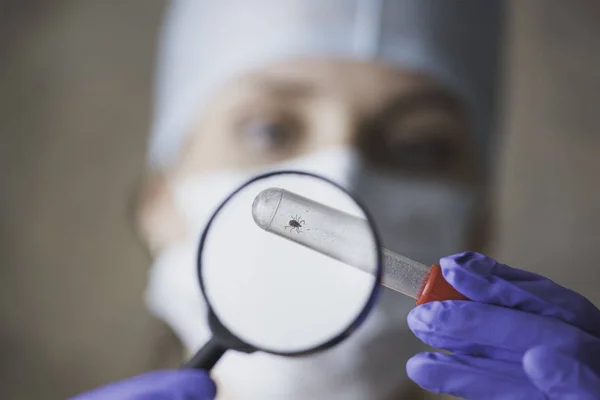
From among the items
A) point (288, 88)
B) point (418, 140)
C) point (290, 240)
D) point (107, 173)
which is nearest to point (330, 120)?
point (288, 88)

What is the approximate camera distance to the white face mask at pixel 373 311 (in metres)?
1.21

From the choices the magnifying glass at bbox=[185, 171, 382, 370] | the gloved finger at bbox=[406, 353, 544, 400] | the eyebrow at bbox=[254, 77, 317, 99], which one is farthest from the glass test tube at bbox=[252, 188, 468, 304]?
the eyebrow at bbox=[254, 77, 317, 99]

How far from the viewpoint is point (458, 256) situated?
2.49 ft

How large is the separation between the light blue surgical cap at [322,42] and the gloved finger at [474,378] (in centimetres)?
73

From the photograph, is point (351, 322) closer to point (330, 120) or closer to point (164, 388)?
point (164, 388)

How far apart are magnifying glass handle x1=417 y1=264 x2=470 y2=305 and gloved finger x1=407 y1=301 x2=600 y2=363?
11mm

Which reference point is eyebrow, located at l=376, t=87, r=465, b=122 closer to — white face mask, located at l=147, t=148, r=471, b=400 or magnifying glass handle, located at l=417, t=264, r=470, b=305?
white face mask, located at l=147, t=148, r=471, b=400

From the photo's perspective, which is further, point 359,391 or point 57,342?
point 57,342

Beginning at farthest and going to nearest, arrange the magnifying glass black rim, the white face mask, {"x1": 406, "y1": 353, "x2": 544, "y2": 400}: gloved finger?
the white face mask
{"x1": 406, "y1": 353, "x2": 544, "y2": 400}: gloved finger
the magnifying glass black rim

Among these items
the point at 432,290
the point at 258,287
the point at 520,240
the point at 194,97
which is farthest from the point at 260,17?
the point at 520,240

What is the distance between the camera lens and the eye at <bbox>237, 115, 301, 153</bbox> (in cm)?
126

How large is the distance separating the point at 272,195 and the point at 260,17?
2.39 ft

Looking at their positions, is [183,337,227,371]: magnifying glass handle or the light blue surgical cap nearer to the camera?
[183,337,227,371]: magnifying glass handle

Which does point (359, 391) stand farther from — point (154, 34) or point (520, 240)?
point (154, 34)
